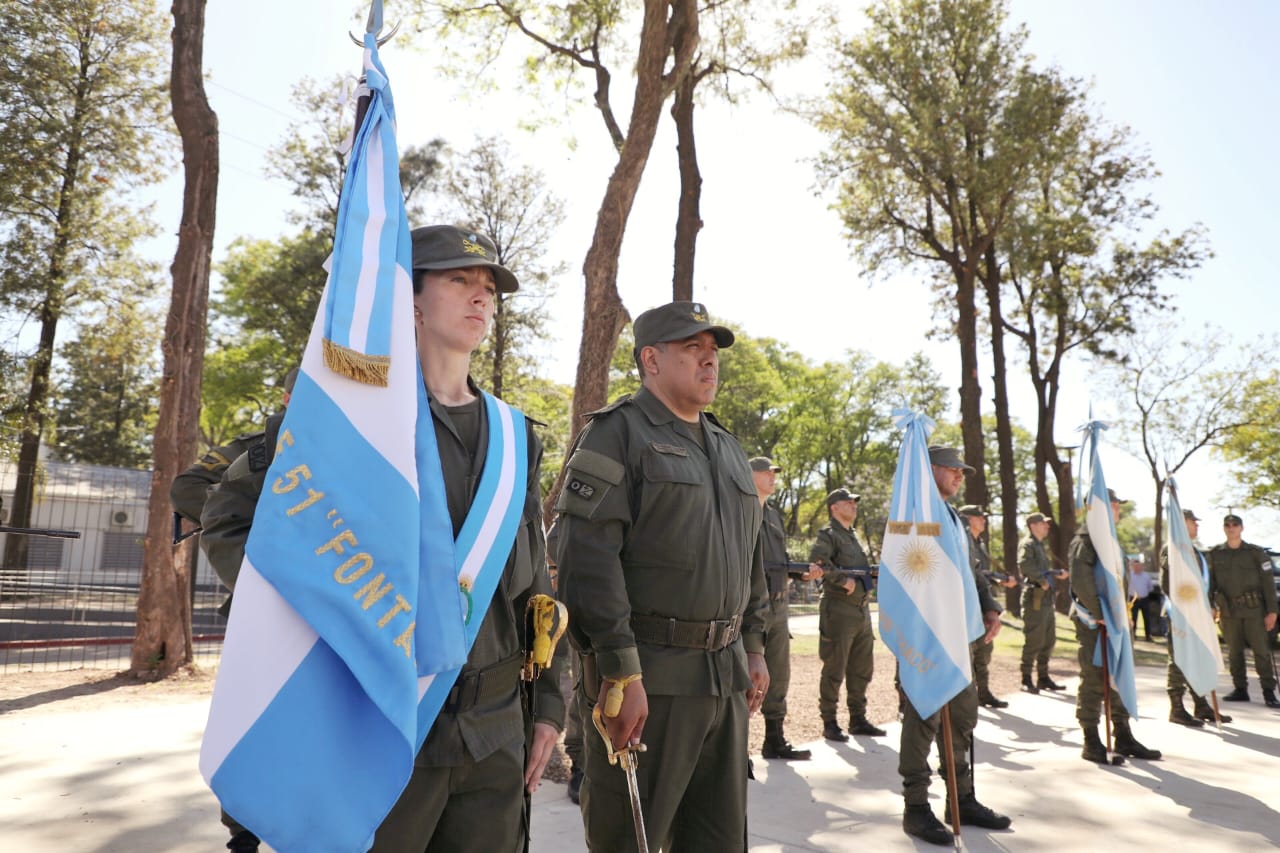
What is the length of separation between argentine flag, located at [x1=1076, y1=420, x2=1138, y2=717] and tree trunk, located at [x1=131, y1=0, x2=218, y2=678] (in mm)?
9323

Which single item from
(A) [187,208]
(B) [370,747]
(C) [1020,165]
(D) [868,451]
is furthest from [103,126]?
(D) [868,451]

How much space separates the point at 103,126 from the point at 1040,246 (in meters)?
23.1

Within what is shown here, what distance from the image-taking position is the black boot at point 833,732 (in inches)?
331

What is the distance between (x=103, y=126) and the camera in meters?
21.5

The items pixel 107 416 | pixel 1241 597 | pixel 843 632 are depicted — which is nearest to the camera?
pixel 843 632

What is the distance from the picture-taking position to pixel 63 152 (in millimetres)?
21266

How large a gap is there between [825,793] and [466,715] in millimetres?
4738

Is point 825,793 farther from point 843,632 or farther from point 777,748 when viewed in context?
point 843,632

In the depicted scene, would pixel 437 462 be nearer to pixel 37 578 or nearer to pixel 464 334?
pixel 464 334

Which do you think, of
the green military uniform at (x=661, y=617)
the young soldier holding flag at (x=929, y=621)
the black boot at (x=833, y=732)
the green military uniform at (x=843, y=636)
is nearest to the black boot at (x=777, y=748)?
the black boot at (x=833, y=732)

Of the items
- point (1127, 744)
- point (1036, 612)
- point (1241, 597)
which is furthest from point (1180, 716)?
point (1241, 597)

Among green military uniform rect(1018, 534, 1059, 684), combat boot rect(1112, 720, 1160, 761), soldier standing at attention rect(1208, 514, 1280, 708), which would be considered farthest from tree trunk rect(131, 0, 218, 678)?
soldier standing at attention rect(1208, 514, 1280, 708)

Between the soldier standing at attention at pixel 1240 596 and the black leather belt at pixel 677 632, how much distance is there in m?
11.1

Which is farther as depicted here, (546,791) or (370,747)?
(546,791)
